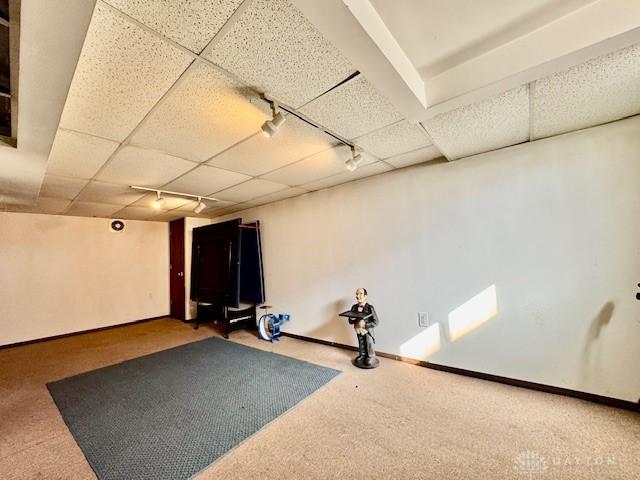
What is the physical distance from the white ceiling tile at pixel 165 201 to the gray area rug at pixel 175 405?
230 centimetres

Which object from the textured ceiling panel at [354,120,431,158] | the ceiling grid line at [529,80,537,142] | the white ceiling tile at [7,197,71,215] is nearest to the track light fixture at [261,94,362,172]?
the textured ceiling panel at [354,120,431,158]

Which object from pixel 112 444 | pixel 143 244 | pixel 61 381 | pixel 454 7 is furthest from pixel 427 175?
pixel 143 244

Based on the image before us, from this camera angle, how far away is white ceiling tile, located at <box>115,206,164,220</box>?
4699mm

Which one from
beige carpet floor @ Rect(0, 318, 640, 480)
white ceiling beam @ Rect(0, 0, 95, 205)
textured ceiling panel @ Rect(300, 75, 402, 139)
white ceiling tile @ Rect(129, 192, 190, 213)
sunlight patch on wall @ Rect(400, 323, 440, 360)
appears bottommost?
beige carpet floor @ Rect(0, 318, 640, 480)

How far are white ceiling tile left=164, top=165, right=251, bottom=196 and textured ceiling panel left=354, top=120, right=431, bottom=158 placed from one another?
1.57 metres

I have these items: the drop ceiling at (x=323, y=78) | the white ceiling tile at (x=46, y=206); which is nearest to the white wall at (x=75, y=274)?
the white ceiling tile at (x=46, y=206)

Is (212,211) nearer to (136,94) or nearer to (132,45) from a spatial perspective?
(136,94)

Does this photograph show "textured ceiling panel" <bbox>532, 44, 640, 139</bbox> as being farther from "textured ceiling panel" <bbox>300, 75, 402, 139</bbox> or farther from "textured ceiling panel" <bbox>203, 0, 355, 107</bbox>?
"textured ceiling panel" <bbox>203, 0, 355, 107</bbox>

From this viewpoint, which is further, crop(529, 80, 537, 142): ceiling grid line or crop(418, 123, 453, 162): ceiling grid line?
crop(418, 123, 453, 162): ceiling grid line

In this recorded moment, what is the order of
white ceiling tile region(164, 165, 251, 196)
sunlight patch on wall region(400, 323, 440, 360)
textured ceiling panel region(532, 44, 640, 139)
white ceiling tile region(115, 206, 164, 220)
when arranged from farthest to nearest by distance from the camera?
1. white ceiling tile region(115, 206, 164, 220)
2. white ceiling tile region(164, 165, 251, 196)
3. sunlight patch on wall region(400, 323, 440, 360)
4. textured ceiling panel region(532, 44, 640, 139)

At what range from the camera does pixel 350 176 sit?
3.35m

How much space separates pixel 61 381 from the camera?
113 inches

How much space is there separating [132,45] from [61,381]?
3638 mm

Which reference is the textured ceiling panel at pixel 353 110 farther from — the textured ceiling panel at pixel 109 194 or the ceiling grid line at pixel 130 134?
the textured ceiling panel at pixel 109 194
